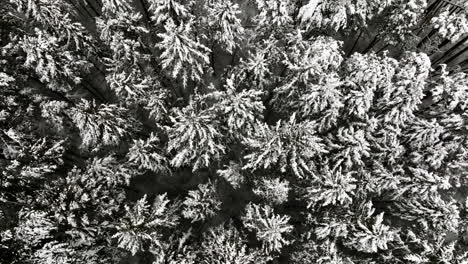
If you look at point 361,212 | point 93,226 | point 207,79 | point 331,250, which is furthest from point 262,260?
point 207,79

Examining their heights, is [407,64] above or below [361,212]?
above

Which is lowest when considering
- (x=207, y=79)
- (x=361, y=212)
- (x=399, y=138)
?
(x=361, y=212)

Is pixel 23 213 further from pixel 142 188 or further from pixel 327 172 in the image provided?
pixel 327 172

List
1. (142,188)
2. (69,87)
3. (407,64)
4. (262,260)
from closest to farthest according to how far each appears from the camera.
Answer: (407,64)
(262,260)
(69,87)
(142,188)

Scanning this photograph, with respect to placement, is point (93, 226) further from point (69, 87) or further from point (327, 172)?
point (327, 172)

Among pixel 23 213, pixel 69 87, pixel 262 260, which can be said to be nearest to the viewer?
pixel 23 213

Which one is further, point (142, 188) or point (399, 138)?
point (142, 188)
